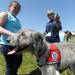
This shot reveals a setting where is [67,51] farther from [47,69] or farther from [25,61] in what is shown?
[25,61]

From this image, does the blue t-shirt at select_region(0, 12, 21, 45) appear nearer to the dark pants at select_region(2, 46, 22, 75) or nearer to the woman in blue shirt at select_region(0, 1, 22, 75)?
the woman in blue shirt at select_region(0, 1, 22, 75)

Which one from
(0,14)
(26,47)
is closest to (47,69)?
(26,47)

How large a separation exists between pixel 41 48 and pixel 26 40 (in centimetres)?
41

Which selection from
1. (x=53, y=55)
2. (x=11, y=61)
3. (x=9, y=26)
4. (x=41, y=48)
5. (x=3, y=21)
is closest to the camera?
(x=41, y=48)

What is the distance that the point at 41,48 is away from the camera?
699cm

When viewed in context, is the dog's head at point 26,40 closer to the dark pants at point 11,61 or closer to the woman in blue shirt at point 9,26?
the woman in blue shirt at point 9,26

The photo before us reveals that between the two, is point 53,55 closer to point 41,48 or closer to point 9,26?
point 41,48

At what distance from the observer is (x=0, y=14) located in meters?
7.26

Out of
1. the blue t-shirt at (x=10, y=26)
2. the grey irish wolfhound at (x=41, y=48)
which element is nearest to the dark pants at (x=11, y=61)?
the blue t-shirt at (x=10, y=26)

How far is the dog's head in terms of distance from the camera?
22.1ft

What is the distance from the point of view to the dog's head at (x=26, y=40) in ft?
22.1

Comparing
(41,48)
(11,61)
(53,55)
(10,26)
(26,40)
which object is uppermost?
(10,26)

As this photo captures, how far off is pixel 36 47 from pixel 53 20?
403 centimetres

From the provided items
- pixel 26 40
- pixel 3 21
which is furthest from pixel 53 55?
pixel 3 21
